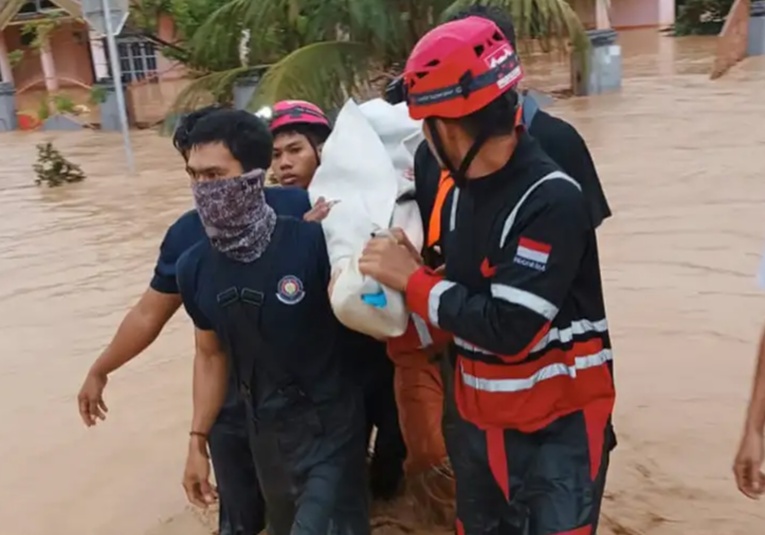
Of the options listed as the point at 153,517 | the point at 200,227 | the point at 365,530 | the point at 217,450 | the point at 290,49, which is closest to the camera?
the point at 365,530

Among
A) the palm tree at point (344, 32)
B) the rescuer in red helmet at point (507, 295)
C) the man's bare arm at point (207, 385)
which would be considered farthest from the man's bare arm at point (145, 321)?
the palm tree at point (344, 32)

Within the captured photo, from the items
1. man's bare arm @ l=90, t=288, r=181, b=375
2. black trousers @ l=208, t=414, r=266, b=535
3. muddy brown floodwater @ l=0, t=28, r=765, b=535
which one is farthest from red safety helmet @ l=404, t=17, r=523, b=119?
muddy brown floodwater @ l=0, t=28, r=765, b=535

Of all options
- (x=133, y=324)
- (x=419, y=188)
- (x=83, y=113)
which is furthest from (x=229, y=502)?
(x=83, y=113)

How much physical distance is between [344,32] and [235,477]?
29.6ft

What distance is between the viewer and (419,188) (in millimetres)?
3031

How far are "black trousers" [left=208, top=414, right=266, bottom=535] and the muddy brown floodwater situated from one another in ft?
3.00

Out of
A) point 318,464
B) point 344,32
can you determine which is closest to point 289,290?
point 318,464

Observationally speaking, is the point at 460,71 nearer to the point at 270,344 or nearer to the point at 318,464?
the point at 270,344

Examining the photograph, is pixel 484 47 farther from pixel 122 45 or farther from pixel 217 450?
pixel 122 45

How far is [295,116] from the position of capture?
11.6 feet

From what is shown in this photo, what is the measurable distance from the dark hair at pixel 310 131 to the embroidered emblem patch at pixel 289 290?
0.85 m

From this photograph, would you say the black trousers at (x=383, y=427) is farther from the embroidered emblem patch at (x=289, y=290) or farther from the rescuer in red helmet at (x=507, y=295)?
the rescuer in red helmet at (x=507, y=295)

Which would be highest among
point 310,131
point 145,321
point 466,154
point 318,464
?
point 466,154

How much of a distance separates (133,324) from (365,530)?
985mm
